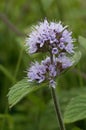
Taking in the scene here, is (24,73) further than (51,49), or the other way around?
(24,73)

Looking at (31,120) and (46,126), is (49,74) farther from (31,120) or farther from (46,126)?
(31,120)

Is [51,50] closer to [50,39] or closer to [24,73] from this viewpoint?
[50,39]

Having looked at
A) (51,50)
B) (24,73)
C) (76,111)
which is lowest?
(76,111)

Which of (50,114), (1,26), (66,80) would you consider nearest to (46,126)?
(50,114)

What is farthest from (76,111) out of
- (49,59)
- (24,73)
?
(24,73)

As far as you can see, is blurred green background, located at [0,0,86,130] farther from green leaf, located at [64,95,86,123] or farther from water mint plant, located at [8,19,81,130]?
water mint plant, located at [8,19,81,130]
